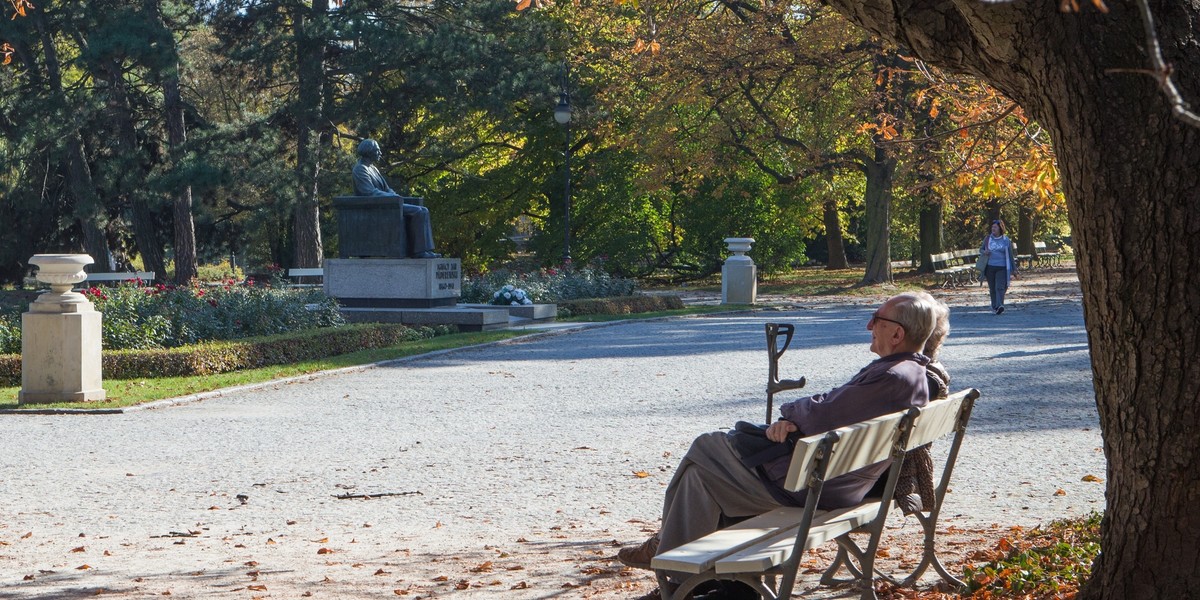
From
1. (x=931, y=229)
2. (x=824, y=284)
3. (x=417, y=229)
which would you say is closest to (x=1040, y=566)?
(x=417, y=229)

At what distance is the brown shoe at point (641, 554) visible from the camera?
4.65m

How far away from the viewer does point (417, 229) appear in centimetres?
2148

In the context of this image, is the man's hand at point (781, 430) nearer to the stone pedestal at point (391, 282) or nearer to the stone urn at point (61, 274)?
the stone urn at point (61, 274)

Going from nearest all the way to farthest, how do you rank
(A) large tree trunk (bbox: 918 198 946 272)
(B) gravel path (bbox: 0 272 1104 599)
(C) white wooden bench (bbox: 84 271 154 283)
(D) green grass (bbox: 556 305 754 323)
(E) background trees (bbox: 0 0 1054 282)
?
1. (B) gravel path (bbox: 0 272 1104 599)
2. (D) green grass (bbox: 556 305 754 323)
3. (C) white wooden bench (bbox: 84 271 154 283)
4. (E) background trees (bbox: 0 0 1054 282)
5. (A) large tree trunk (bbox: 918 198 946 272)

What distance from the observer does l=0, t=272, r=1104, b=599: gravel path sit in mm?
5512

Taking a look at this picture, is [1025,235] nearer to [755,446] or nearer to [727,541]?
[755,446]

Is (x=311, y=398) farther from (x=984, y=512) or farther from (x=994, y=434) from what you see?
(x=984, y=512)

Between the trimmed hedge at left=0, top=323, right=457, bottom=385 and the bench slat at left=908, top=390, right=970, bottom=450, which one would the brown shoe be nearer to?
the bench slat at left=908, top=390, right=970, bottom=450

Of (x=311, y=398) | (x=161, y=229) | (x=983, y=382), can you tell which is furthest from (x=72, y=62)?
(x=983, y=382)

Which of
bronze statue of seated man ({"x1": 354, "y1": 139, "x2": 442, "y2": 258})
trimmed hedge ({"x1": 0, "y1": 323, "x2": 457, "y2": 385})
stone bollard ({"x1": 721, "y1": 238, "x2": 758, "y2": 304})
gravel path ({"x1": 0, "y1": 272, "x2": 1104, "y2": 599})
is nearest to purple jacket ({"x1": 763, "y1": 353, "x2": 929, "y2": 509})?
gravel path ({"x1": 0, "y1": 272, "x2": 1104, "y2": 599})

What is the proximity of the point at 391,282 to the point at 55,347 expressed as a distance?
10.1m

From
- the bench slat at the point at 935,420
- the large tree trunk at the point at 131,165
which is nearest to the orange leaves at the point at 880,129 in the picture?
the bench slat at the point at 935,420

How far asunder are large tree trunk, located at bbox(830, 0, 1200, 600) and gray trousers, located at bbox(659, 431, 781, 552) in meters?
1.16

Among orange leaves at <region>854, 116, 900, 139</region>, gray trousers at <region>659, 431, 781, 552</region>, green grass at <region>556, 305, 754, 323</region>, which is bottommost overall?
green grass at <region>556, 305, 754, 323</region>
